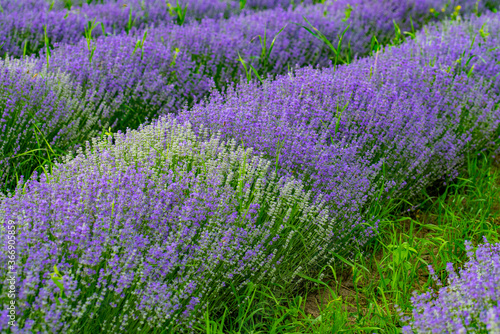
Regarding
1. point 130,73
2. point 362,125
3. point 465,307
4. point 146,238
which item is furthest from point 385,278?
point 130,73

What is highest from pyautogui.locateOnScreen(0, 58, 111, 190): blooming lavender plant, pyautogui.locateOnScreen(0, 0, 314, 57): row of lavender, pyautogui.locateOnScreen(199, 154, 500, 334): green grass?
pyautogui.locateOnScreen(0, 0, 314, 57): row of lavender

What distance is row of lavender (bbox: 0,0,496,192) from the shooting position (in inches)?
122

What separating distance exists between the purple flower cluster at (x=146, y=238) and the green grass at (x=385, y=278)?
6.0 inches

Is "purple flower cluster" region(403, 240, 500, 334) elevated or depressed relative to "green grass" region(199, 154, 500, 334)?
elevated

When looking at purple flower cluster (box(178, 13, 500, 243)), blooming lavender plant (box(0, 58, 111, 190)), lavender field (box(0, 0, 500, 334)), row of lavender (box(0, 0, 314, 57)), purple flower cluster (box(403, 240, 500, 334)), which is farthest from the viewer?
row of lavender (box(0, 0, 314, 57))

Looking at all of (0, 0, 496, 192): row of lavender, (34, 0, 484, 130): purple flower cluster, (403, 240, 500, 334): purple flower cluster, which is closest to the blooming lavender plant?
(0, 0, 496, 192): row of lavender

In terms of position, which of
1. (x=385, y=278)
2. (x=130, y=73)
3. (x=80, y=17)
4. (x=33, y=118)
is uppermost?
(x=80, y=17)

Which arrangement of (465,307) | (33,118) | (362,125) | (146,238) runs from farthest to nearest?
1. (362,125)
2. (33,118)
3. (146,238)
4. (465,307)

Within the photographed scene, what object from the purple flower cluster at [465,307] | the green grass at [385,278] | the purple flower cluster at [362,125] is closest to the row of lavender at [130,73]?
the purple flower cluster at [362,125]

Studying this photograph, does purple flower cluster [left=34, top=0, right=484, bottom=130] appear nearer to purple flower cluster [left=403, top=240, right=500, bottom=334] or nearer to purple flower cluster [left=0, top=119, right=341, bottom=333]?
purple flower cluster [left=0, top=119, right=341, bottom=333]

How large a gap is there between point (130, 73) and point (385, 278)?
8.06 feet

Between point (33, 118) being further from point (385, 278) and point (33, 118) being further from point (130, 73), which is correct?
point (385, 278)

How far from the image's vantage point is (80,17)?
5.14 meters

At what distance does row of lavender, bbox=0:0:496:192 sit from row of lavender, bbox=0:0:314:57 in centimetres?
46
